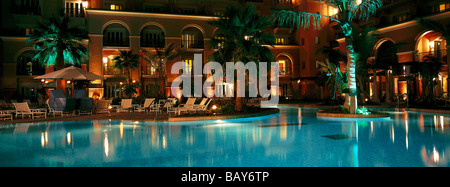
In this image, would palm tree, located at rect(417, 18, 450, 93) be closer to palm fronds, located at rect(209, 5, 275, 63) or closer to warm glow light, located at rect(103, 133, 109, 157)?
palm fronds, located at rect(209, 5, 275, 63)

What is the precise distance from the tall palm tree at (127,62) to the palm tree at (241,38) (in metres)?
19.5

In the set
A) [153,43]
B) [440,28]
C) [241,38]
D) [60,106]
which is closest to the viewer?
[241,38]

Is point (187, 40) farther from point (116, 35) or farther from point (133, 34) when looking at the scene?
point (116, 35)

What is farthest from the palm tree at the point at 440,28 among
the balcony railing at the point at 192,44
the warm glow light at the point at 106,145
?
the balcony railing at the point at 192,44

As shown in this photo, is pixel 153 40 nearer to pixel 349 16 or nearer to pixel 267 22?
pixel 267 22

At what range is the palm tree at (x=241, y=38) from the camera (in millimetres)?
14383

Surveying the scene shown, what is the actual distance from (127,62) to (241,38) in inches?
812

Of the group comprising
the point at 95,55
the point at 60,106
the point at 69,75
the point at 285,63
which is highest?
the point at 95,55

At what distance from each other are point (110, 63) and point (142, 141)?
31105mm

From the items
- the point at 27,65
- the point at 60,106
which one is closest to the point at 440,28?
the point at 60,106

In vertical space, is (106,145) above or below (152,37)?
below

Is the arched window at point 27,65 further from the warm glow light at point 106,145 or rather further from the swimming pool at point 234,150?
the warm glow light at point 106,145

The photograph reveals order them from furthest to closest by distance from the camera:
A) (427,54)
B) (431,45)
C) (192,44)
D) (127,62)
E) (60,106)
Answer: (192,44) < (127,62) < (431,45) < (427,54) < (60,106)

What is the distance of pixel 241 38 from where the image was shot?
14656 millimetres
